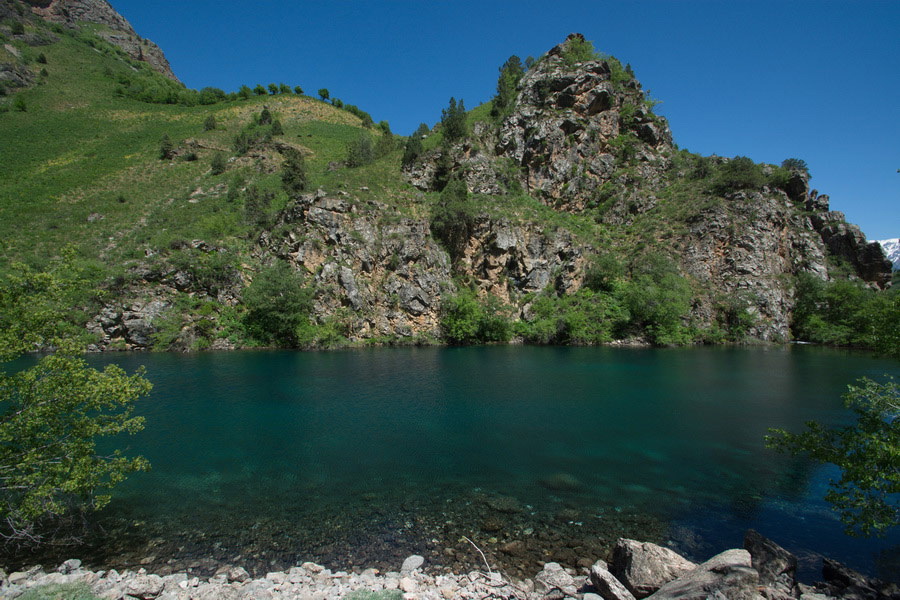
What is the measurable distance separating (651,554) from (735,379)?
27295 mm

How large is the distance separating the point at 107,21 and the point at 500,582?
19094 centimetres

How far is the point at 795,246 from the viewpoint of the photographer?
67.5m

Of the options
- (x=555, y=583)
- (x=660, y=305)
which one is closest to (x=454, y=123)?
(x=660, y=305)

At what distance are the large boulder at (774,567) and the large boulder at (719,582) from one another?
1.39 feet

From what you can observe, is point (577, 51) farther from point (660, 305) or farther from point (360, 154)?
point (660, 305)

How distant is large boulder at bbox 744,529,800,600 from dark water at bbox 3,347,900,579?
1.63 m

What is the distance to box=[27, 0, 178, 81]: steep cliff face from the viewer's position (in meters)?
113

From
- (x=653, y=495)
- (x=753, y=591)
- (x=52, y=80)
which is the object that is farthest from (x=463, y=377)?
(x=52, y=80)

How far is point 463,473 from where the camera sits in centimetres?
1336

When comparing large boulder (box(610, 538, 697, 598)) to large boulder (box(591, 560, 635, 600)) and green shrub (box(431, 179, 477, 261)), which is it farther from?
green shrub (box(431, 179, 477, 261))

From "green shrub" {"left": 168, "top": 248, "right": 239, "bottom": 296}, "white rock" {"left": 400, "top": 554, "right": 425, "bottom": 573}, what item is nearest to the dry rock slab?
"white rock" {"left": 400, "top": 554, "right": 425, "bottom": 573}

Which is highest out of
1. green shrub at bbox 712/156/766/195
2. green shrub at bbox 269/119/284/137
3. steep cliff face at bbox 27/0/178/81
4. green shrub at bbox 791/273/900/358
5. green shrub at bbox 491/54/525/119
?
steep cliff face at bbox 27/0/178/81

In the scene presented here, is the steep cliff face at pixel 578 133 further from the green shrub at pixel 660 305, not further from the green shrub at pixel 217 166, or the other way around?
the green shrub at pixel 217 166

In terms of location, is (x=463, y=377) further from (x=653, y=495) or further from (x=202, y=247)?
(x=202, y=247)
